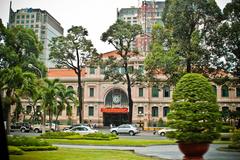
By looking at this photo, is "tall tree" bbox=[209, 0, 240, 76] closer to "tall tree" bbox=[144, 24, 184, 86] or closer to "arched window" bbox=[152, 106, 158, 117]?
"tall tree" bbox=[144, 24, 184, 86]

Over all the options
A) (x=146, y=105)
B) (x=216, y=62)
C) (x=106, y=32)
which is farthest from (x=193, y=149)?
(x=146, y=105)

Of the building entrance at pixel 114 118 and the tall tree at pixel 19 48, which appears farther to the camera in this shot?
the building entrance at pixel 114 118

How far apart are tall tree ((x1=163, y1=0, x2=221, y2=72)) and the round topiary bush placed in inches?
514

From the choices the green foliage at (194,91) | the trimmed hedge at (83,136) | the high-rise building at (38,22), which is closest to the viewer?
the green foliage at (194,91)

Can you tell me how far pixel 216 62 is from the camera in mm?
26953

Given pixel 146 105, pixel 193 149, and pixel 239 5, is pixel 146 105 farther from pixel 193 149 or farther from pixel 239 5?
pixel 193 149

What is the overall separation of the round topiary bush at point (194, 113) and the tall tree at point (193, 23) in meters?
13.0

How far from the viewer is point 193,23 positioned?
2739cm

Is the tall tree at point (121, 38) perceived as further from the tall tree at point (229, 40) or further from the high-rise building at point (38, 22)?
the tall tree at point (229, 40)

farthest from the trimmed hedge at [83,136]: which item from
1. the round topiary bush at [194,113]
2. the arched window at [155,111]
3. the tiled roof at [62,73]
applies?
the tiled roof at [62,73]

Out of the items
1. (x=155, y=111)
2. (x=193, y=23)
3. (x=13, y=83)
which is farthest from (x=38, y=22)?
(x=155, y=111)

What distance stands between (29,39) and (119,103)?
21.4 metres

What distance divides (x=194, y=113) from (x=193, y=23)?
1526 cm

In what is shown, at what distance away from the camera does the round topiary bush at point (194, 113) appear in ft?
43.2
